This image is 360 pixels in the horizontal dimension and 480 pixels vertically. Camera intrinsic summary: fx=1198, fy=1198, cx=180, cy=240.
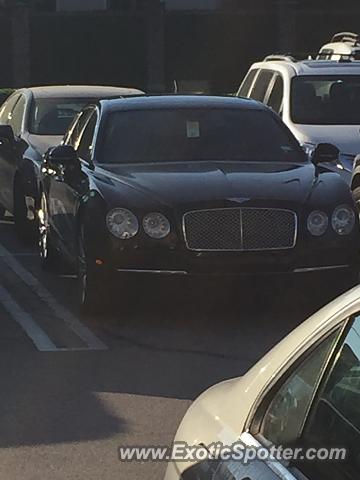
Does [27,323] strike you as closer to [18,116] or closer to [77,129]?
[77,129]

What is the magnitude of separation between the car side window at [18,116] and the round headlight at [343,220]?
5578 millimetres

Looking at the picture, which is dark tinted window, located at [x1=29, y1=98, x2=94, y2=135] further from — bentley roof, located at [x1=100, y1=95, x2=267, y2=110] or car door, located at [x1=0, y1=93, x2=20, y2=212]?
bentley roof, located at [x1=100, y1=95, x2=267, y2=110]

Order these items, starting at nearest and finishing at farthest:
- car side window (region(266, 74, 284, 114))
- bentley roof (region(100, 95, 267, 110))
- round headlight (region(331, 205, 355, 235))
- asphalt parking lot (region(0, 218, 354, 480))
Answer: asphalt parking lot (region(0, 218, 354, 480)) < round headlight (region(331, 205, 355, 235)) < bentley roof (region(100, 95, 267, 110)) < car side window (region(266, 74, 284, 114))

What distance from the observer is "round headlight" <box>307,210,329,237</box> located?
326 inches

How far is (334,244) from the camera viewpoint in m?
8.33

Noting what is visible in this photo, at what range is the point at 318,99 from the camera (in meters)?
13.3

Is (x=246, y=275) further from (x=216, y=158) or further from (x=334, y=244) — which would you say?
(x=216, y=158)

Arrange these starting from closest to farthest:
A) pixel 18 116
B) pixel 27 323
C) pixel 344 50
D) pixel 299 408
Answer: pixel 299 408 < pixel 27 323 < pixel 18 116 < pixel 344 50

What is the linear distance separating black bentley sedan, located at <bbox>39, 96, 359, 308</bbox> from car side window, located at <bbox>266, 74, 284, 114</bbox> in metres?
3.98

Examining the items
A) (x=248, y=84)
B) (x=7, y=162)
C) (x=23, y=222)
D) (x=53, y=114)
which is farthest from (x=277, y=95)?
(x=23, y=222)

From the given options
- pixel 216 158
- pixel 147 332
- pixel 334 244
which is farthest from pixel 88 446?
pixel 216 158

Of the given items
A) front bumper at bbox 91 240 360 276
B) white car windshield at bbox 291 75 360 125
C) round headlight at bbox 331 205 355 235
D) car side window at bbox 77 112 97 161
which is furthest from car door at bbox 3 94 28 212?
round headlight at bbox 331 205 355 235

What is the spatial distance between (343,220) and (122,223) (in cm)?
156

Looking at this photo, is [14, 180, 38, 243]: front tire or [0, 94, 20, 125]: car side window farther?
[0, 94, 20, 125]: car side window
